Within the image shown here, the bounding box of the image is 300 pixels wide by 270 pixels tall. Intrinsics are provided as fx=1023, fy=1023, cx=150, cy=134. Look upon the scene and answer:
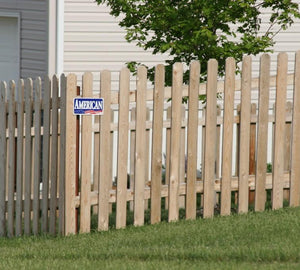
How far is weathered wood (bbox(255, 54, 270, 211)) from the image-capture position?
10882 mm

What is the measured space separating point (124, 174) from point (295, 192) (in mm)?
2010

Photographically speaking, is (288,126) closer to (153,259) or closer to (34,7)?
(153,259)

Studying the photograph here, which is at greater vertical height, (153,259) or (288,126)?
(288,126)

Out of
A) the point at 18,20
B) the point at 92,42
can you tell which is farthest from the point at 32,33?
the point at 92,42

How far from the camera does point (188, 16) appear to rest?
40.0ft

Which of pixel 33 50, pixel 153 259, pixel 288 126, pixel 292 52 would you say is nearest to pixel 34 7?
pixel 33 50

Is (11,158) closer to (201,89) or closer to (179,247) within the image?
(201,89)

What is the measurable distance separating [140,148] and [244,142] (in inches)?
45.4

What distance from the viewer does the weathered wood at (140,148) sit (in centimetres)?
1041

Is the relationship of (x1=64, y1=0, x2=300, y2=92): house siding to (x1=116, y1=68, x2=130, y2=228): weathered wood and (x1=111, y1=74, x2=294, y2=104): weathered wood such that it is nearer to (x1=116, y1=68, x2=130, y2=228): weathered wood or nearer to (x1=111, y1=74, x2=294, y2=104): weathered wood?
(x1=111, y1=74, x2=294, y2=104): weathered wood

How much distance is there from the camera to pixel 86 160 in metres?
10.3

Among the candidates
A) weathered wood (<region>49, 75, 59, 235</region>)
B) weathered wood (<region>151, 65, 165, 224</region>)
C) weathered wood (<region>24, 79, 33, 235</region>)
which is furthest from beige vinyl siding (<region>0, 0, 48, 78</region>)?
weathered wood (<region>151, 65, 165, 224</region>)

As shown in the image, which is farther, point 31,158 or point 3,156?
point 3,156

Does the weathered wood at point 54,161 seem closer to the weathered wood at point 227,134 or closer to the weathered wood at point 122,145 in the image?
the weathered wood at point 122,145
